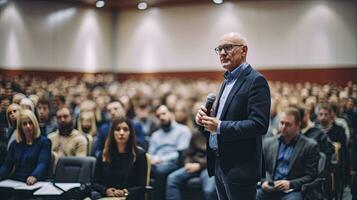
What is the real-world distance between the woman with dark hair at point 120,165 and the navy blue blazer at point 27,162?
692mm

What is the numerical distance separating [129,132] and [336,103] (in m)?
2.62

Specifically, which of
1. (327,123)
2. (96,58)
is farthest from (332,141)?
(96,58)

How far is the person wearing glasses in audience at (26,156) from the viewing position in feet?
14.7

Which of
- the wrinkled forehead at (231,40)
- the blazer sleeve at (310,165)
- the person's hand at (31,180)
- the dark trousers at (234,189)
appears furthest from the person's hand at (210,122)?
the person's hand at (31,180)

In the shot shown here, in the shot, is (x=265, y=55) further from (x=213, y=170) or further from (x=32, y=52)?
(x=213, y=170)

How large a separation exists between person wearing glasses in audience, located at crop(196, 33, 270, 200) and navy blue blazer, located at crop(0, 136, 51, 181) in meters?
2.36

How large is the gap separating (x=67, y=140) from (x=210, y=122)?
9.68 ft

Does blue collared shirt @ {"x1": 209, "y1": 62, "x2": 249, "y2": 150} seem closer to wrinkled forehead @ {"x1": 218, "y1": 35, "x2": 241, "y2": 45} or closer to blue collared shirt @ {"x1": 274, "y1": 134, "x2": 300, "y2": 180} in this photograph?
wrinkled forehead @ {"x1": 218, "y1": 35, "x2": 241, "y2": 45}

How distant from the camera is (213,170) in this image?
292 cm

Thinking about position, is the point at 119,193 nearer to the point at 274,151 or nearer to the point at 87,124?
the point at 274,151

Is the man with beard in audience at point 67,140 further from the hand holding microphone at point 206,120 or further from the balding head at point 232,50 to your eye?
the balding head at point 232,50

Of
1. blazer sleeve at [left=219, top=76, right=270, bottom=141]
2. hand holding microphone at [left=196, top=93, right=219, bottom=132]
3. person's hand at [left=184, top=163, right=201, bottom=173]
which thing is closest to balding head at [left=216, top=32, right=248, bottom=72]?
blazer sleeve at [left=219, top=76, right=270, bottom=141]

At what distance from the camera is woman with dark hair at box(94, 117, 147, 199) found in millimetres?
4148

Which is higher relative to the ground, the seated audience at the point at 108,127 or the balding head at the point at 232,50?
the balding head at the point at 232,50
